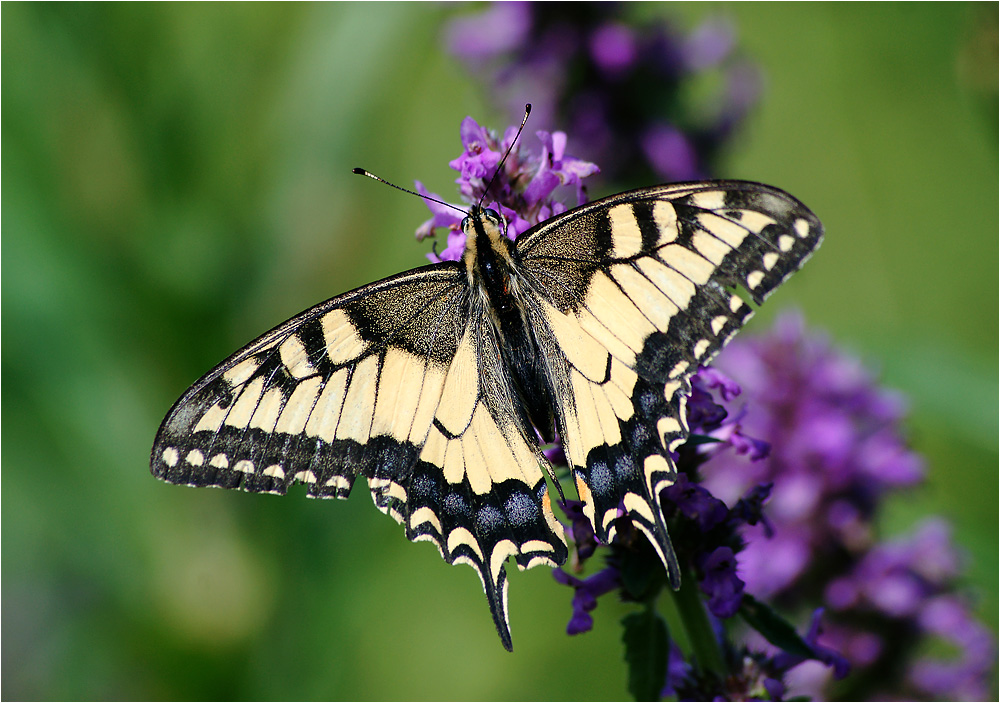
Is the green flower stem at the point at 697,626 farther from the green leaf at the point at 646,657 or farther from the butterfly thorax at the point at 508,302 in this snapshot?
the butterfly thorax at the point at 508,302

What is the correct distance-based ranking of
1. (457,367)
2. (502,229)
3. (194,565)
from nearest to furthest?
(502,229) → (457,367) → (194,565)

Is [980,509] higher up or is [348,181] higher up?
[348,181]

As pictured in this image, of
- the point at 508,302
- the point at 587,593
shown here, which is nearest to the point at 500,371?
the point at 508,302

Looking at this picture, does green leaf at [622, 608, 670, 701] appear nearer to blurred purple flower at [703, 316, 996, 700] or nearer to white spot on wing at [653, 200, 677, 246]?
white spot on wing at [653, 200, 677, 246]

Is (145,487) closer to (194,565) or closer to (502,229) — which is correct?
(194,565)

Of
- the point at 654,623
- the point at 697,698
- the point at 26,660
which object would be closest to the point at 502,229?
the point at 654,623

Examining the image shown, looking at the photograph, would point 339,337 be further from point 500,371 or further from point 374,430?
point 500,371
